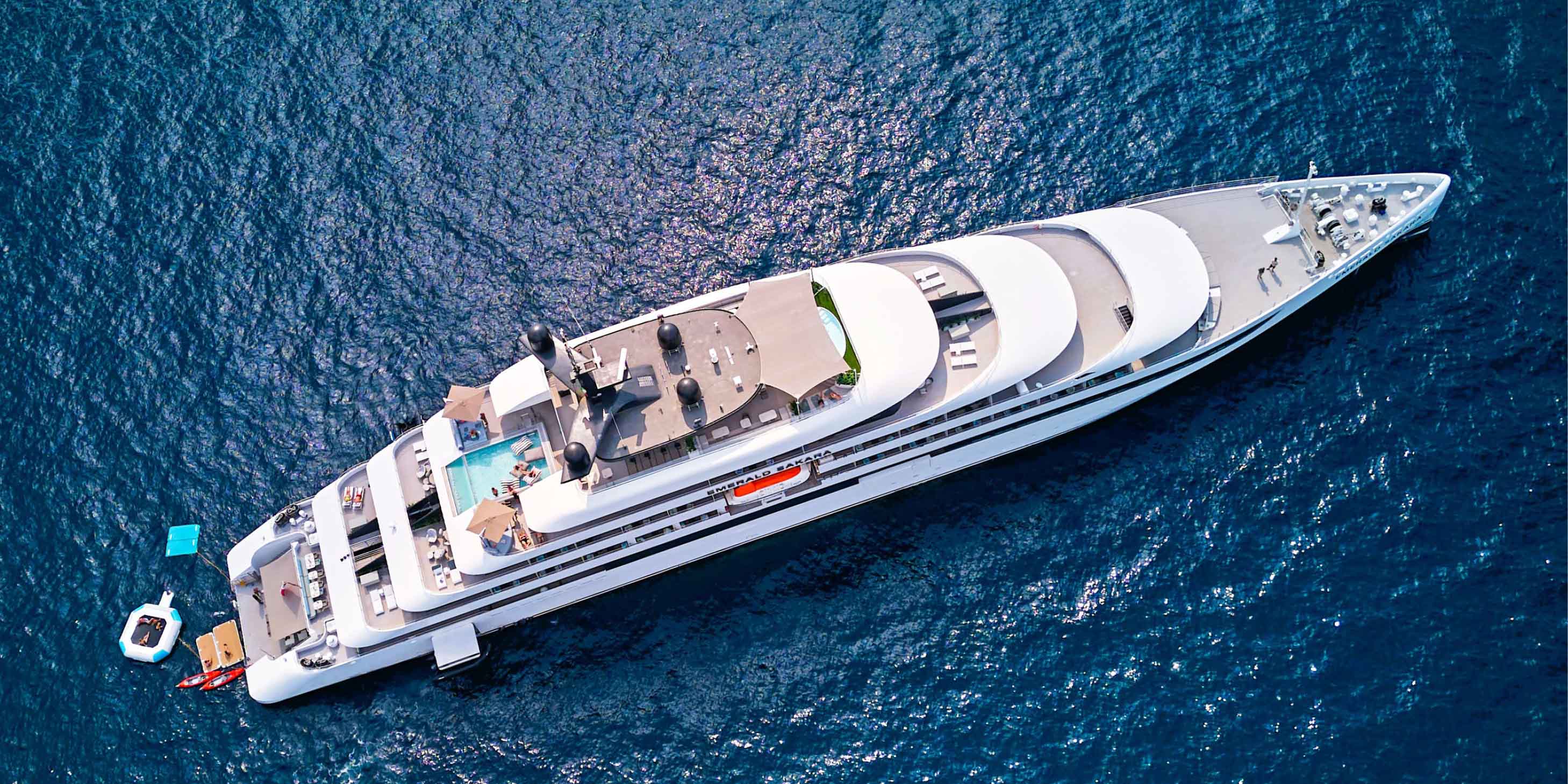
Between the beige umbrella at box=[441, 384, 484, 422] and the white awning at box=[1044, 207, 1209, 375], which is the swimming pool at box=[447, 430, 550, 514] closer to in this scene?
the beige umbrella at box=[441, 384, 484, 422]

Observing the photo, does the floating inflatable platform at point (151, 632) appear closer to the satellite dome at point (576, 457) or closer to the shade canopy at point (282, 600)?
the shade canopy at point (282, 600)

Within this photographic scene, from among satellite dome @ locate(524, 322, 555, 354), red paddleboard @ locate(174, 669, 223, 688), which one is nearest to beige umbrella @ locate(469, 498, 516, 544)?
satellite dome @ locate(524, 322, 555, 354)

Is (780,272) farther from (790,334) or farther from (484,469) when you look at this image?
(484,469)

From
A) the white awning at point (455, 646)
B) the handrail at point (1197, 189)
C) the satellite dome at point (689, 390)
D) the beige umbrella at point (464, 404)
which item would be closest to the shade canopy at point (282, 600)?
the white awning at point (455, 646)

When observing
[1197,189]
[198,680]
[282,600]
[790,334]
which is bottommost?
[198,680]

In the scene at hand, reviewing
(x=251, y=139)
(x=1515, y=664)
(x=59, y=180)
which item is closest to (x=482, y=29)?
(x=251, y=139)

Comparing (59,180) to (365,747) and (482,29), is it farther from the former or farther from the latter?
(365,747)

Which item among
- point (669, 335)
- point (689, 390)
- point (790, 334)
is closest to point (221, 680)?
point (689, 390)
